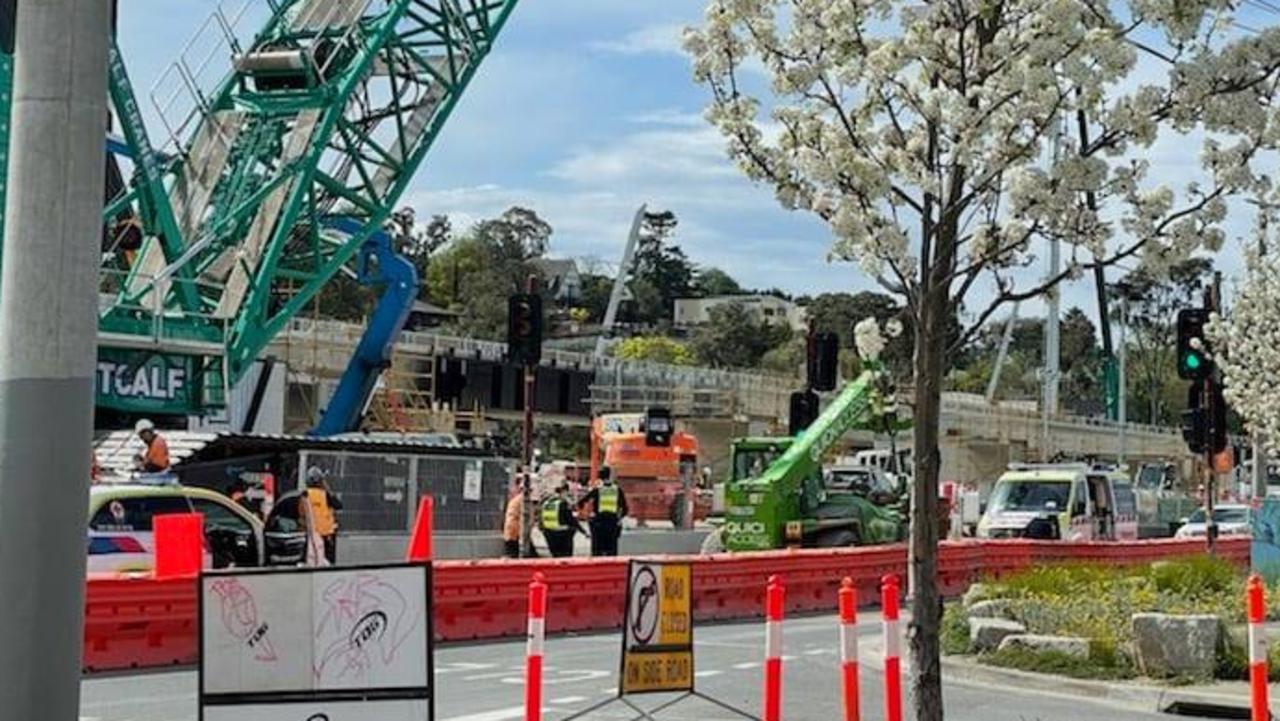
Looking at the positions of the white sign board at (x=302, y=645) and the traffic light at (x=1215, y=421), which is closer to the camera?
the white sign board at (x=302, y=645)

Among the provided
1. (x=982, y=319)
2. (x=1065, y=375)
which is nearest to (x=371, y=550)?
(x=982, y=319)

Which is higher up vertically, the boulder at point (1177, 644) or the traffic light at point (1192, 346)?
the traffic light at point (1192, 346)

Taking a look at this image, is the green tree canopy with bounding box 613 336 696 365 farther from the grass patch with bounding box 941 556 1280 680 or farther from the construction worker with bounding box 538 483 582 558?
the grass patch with bounding box 941 556 1280 680

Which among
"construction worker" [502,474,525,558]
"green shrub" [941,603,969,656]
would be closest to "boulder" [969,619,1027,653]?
"green shrub" [941,603,969,656]

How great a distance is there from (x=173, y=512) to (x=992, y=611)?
26.7ft

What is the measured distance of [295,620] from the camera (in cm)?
816

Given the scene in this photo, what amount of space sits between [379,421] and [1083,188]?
47.6 meters

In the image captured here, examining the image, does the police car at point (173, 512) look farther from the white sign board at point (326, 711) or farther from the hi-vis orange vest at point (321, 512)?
the white sign board at point (326, 711)

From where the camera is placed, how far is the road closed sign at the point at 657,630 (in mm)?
11609

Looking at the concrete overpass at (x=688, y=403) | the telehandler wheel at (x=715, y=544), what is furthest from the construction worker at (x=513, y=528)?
the concrete overpass at (x=688, y=403)

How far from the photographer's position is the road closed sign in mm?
11609

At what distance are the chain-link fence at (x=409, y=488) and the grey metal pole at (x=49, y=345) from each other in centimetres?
2374

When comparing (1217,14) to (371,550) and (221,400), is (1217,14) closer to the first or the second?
(371,550)

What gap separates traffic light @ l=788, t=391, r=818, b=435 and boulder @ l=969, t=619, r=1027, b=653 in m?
15.6
